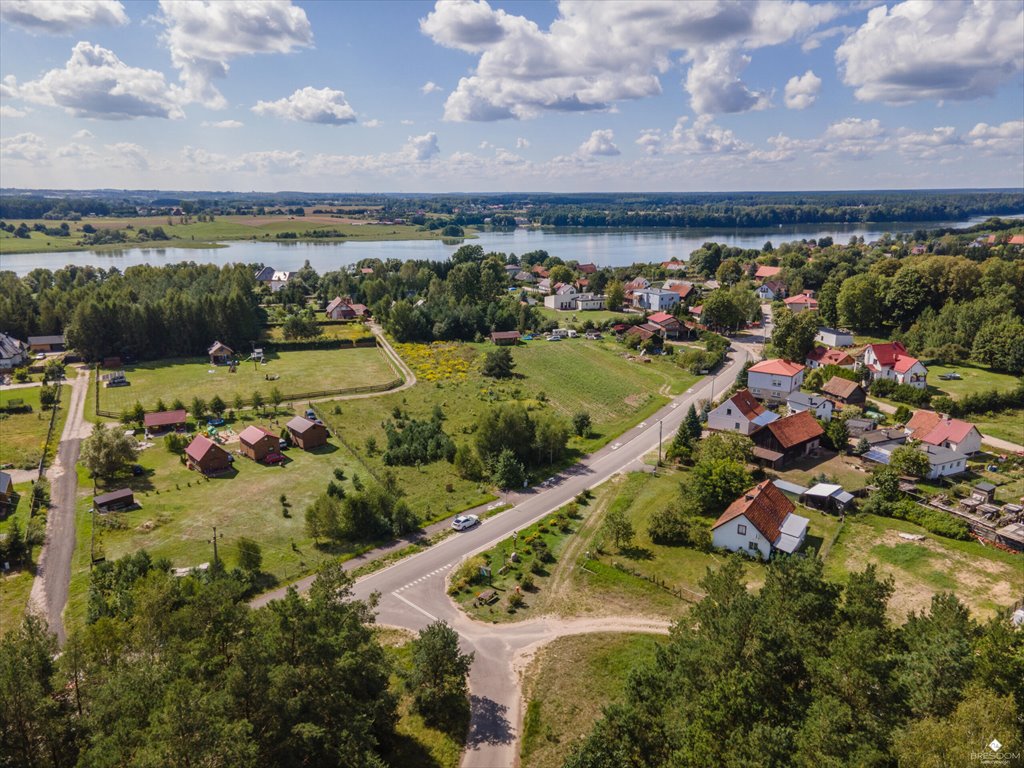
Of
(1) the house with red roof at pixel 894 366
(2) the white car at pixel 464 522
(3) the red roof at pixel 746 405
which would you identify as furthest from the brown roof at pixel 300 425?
(1) the house with red roof at pixel 894 366

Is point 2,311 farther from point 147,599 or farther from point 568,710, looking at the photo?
point 568,710

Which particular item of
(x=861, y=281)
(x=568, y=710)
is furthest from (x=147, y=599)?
(x=861, y=281)

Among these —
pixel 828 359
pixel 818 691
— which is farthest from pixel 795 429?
pixel 818 691

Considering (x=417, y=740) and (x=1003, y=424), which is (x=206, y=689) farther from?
(x=1003, y=424)

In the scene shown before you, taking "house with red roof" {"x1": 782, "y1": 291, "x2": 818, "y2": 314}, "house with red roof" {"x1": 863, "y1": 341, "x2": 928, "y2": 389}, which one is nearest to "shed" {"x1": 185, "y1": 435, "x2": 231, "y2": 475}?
"house with red roof" {"x1": 863, "y1": 341, "x2": 928, "y2": 389}

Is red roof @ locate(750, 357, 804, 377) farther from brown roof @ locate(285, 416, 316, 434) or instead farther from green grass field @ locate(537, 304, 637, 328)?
brown roof @ locate(285, 416, 316, 434)

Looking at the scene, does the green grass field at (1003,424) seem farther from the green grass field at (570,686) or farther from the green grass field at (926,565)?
the green grass field at (570,686)
